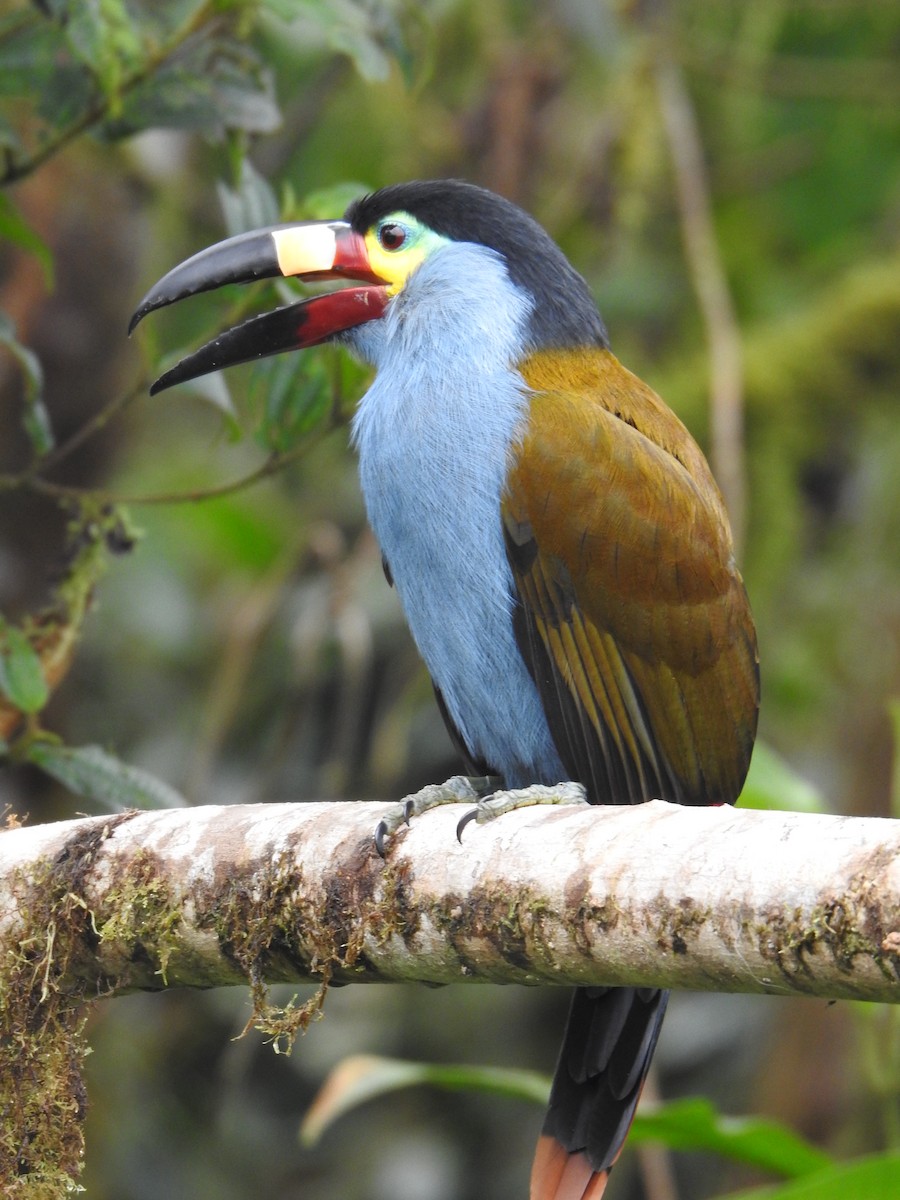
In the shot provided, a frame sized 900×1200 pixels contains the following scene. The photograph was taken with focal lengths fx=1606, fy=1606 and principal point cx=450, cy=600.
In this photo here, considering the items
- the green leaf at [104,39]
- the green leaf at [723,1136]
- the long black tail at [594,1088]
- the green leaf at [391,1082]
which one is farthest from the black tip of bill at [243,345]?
the green leaf at [723,1136]

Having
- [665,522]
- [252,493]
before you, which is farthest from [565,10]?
[252,493]

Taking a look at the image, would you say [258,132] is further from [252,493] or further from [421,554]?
[252,493]

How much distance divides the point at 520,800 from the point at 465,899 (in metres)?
0.56

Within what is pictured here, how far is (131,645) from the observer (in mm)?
5766

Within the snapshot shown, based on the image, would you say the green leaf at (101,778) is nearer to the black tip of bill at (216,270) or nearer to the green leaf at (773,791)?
the black tip of bill at (216,270)

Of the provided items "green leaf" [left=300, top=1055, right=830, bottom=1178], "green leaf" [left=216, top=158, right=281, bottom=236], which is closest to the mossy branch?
"green leaf" [left=300, top=1055, right=830, bottom=1178]

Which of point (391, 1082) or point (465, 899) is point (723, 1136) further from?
point (465, 899)

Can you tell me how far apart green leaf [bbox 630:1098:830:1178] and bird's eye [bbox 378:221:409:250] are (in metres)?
1.75

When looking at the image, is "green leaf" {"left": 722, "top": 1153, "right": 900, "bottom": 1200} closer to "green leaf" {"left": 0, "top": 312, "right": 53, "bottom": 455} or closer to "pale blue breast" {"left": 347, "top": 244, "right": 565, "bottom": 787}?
"pale blue breast" {"left": 347, "top": 244, "right": 565, "bottom": 787}

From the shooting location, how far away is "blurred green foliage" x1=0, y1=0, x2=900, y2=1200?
437 cm

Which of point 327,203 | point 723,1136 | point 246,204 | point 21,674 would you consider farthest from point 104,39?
point 723,1136

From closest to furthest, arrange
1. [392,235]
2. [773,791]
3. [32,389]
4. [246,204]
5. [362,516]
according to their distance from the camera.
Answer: [32,389] → [246,204] → [392,235] → [773,791] → [362,516]

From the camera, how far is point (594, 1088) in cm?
278

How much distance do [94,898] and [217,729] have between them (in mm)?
2272
